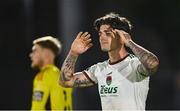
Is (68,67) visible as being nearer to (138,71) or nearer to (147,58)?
(138,71)

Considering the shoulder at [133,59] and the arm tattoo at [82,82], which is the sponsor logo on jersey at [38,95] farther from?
the shoulder at [133,59]

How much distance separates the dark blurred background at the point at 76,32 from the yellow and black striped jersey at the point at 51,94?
5.36 m

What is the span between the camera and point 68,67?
7.32m

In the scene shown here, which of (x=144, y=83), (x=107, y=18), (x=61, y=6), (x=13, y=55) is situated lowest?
(x=144, y=83)

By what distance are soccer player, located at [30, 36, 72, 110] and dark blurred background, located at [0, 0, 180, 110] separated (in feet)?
16.8

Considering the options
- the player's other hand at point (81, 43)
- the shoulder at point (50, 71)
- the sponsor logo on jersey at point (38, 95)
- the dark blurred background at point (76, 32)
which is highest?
the dark blurred background at point (76, 32)

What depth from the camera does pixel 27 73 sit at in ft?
52.7

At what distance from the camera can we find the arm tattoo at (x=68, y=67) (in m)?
7.30

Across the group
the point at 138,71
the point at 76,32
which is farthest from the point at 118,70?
the point at 76,32

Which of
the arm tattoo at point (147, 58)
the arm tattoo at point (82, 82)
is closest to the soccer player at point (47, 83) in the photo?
the arm tattoo at point (82, 82)

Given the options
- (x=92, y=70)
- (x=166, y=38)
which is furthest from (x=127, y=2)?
(x=92, y=70)

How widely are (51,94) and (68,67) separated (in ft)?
5.66

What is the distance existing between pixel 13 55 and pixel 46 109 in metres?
7.73

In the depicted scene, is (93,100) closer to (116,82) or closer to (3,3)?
(3,3)
